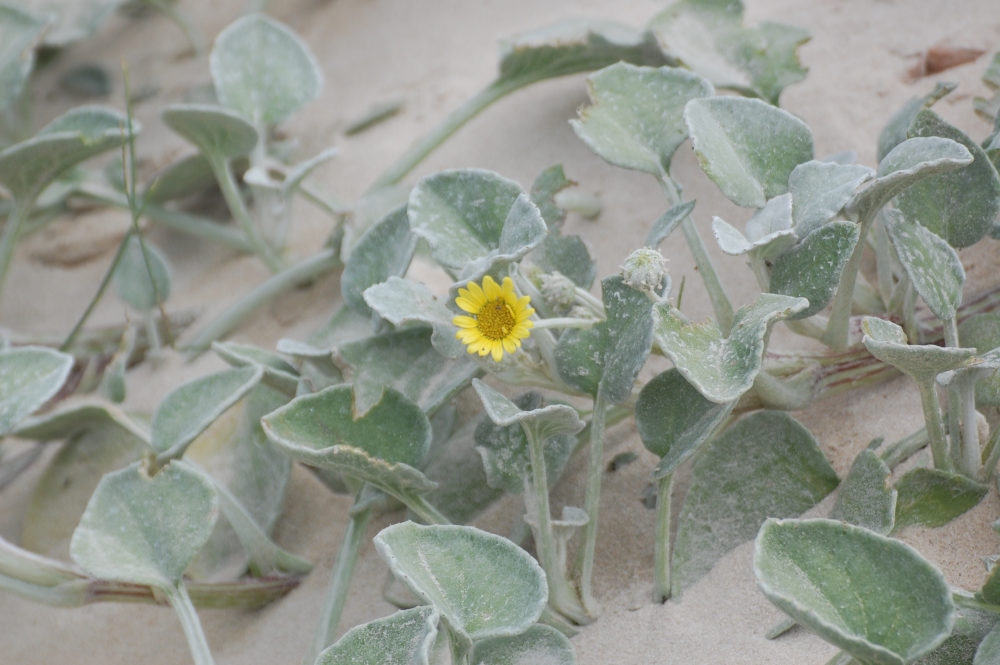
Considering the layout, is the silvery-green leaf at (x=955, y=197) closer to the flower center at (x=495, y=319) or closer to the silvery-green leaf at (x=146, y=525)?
the flower center at (x=495, y=319)

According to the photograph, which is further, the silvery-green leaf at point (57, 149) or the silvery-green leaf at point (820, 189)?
the silvery-green leaf at point (57, 149)

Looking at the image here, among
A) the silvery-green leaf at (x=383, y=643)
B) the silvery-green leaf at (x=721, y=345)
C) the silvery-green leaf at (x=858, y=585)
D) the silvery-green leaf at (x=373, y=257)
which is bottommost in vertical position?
the silvery-green leaf at (x=383, y=643)

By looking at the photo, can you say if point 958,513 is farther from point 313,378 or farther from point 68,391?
point 68,391

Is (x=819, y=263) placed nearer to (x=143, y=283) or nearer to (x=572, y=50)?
(x=572, y=50)

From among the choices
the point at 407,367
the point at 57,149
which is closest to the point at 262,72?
the point at 57,149

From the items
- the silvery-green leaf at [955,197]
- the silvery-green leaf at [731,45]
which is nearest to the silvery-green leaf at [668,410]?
the silvery-green leaf at [955,197]

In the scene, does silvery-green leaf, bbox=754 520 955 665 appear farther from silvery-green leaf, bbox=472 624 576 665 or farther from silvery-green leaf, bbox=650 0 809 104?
silvery-green leaf, bbox=650 0 809 104

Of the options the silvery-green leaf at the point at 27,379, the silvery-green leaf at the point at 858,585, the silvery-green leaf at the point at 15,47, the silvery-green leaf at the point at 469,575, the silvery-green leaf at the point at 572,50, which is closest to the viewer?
the silvery-green leaf at the point at 858,585
